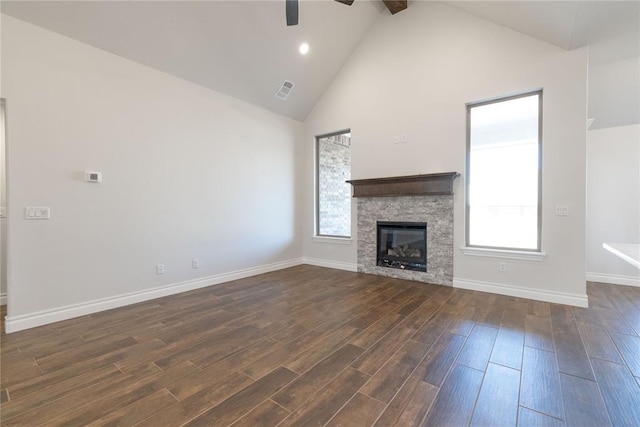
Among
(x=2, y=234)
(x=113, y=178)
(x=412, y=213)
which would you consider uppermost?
(x=113, y=178)

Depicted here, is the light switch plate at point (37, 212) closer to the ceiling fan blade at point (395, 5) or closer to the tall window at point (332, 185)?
the tall window at point (332, 185)

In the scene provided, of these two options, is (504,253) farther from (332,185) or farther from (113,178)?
(113,178)

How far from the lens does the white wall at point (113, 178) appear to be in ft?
8.89

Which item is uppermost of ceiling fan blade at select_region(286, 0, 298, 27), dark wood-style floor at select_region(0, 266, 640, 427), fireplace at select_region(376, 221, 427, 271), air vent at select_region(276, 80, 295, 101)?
air vent at select_region(276, 80, 295, 101)

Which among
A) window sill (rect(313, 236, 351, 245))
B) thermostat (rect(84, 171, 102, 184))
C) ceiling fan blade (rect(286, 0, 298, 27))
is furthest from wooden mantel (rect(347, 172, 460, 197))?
thermostat (rect(84, 171, 102, 184))

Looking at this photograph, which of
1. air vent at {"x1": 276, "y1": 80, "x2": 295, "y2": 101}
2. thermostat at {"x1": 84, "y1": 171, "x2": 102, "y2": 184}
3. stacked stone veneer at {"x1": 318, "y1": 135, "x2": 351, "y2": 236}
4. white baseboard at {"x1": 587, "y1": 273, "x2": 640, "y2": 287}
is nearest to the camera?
thermostat at {"x1": 84, "y1": 171, "x2": 102, "y2": 184}

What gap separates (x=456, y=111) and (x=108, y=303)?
527 cm

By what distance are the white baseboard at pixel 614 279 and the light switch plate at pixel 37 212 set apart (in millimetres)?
7392

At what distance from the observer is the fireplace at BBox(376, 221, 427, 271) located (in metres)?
4.44

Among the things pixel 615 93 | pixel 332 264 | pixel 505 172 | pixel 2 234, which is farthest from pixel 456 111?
pixel 2 234

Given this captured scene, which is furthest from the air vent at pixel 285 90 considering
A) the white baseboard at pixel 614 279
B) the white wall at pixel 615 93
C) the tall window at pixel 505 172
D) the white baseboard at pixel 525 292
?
the white baseboard at pixel 614 279

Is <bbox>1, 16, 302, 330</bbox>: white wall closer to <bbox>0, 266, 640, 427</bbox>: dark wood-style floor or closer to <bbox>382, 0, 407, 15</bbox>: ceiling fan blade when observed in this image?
<bbox>0, 266, 640, 427</bbox>: dark wood-style floor

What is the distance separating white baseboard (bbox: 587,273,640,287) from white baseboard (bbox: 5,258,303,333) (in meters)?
5.57

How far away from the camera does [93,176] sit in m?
3.09
